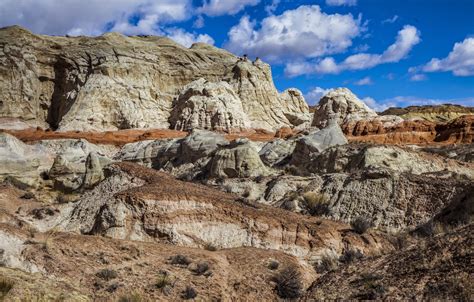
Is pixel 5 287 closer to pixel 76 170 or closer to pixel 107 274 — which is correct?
pixel 107 274

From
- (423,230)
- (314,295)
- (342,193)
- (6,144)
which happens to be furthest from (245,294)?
(6,144)

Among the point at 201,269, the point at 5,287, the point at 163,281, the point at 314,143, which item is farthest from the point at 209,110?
the point at 5,287

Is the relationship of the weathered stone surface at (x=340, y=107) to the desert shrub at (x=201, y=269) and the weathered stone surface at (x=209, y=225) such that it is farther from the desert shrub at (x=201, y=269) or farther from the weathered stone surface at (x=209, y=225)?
the desert shrub at (x=201, y=269)

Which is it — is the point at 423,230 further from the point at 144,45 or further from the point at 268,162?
the point at 144,45

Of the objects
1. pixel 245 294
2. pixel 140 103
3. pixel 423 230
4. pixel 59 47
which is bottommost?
pixel 245 294

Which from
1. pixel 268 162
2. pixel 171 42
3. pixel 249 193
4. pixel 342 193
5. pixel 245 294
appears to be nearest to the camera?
pixel 245 294

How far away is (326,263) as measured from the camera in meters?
13.4

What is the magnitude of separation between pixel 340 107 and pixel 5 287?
5575 cm

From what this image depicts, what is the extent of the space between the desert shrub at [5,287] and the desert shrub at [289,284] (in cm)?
545

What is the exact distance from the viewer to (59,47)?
71.0 meters

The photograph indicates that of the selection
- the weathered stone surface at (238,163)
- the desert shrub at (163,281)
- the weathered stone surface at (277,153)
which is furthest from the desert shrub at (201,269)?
the weathered stone surface at (277,153)

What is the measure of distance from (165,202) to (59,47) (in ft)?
201

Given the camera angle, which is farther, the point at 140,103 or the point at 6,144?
the point at 140,103

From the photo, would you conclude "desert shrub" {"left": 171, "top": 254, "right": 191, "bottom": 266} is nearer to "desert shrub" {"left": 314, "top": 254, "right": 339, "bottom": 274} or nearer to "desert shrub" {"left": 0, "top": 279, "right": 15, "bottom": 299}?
"desert shrub" {"left": 314, "top": 254, "right": 339, "bottom": 274}
